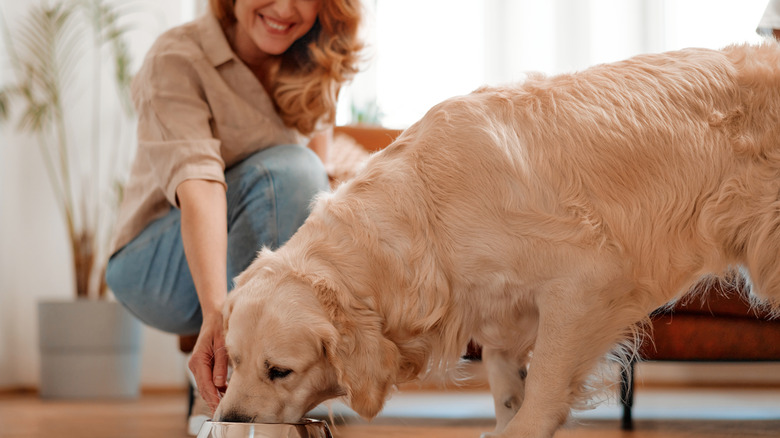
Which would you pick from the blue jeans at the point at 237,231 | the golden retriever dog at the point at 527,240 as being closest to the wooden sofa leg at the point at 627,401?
the golden retriever dog at the point at 527,240

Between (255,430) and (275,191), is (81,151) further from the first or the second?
(255,430)

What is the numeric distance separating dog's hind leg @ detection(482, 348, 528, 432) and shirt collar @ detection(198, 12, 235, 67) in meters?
→ 1.15

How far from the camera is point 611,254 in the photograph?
1397 millimetres

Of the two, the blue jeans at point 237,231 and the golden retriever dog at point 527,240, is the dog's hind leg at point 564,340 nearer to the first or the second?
the golden retriever dog at point 527,240

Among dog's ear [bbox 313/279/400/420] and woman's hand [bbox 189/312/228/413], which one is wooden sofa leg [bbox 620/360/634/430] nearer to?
dog's ear [bbox 313/279/400/420]

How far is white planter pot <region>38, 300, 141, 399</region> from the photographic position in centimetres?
389

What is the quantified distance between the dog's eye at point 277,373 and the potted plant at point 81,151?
9.25ft

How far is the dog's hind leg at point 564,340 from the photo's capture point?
137 cm

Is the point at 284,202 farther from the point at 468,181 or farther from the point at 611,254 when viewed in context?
the point at 611,254

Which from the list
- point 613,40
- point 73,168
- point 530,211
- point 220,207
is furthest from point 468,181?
point 613,40

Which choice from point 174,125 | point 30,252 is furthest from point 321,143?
point 30,252

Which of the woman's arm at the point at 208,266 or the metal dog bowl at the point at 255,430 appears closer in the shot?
the metal dog bowl at the point at 255,430

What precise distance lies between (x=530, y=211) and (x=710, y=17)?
162 inches

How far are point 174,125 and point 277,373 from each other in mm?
891
